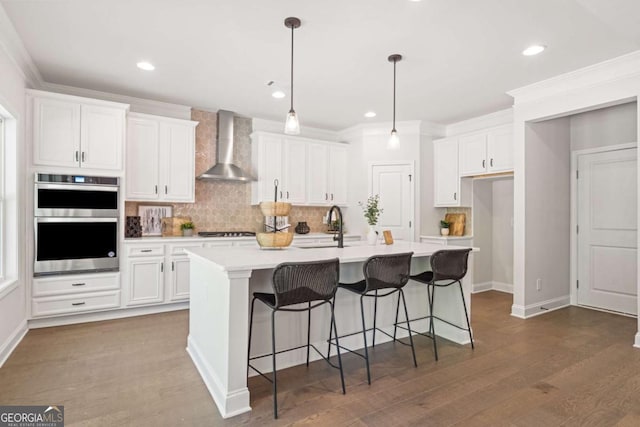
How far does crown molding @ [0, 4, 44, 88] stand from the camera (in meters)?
2.73

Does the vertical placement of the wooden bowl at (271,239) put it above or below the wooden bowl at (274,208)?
below

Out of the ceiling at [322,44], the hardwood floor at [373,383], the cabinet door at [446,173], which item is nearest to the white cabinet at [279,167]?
the ceiling at [322,44]

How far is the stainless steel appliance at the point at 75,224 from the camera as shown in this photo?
3.60m

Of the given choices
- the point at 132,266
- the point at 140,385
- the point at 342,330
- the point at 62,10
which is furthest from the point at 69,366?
the point at 62,10

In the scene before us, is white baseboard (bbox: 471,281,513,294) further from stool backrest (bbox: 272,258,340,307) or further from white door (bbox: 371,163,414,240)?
stool backrest (bbox: 272,258,340,307)

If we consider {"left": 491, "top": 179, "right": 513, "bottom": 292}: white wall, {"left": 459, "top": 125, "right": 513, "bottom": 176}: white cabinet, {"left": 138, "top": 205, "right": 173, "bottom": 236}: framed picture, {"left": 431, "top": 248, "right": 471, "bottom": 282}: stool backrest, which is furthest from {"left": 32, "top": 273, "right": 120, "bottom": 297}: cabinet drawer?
{"left": 491, "top": 179, "right": 513, "bottom": 292}: white wall

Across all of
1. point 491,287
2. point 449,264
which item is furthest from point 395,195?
point 449,264

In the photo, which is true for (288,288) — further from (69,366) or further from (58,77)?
(58,77)

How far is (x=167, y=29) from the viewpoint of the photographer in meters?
2.86

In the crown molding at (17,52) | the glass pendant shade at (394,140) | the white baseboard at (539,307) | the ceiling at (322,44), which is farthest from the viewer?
the white baseboard at (539,307)

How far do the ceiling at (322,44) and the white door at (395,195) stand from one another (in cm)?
135

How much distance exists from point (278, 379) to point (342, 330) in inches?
28.1

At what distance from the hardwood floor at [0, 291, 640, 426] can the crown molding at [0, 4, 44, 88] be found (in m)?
2.56

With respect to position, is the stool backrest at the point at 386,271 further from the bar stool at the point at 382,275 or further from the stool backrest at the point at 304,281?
the stool backrest at the point at 304,281
